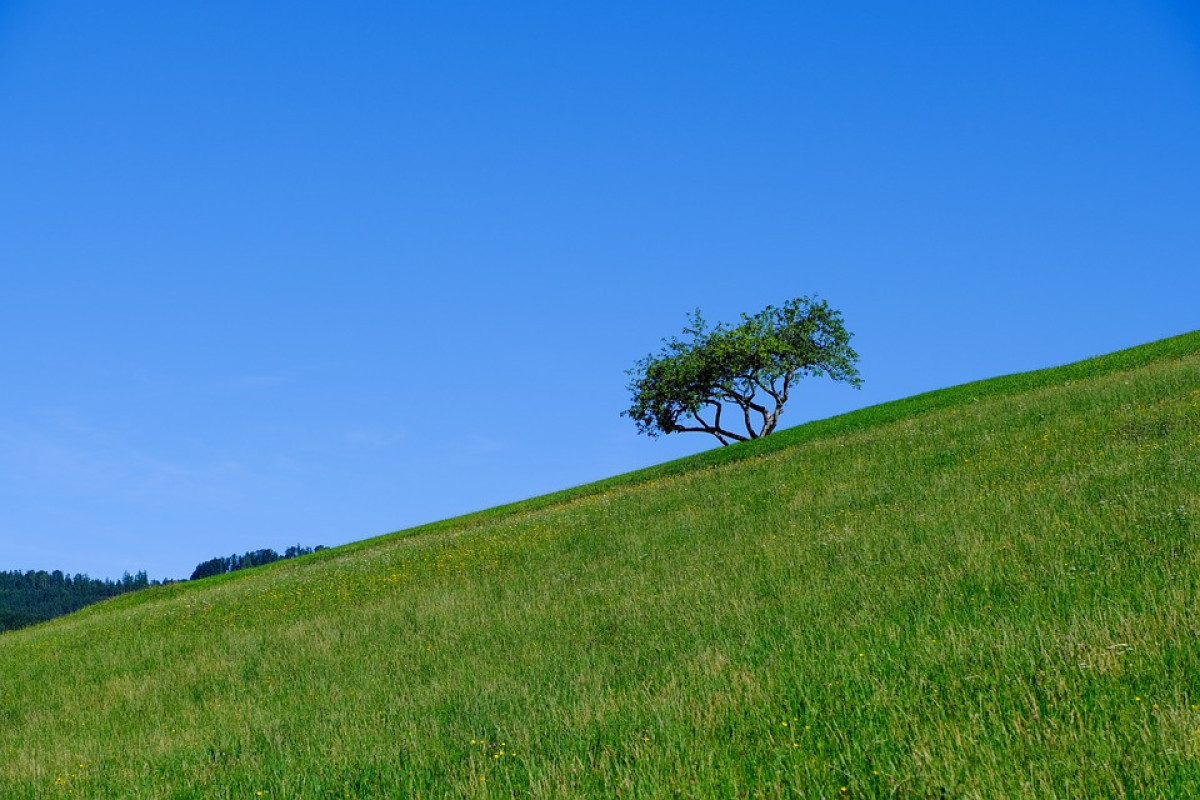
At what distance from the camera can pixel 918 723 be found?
17.5ft

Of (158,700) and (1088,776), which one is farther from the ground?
(158,700)

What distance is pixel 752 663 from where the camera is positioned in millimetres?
7340

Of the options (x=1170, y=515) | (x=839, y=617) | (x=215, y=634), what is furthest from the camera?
(x=215, y=634)

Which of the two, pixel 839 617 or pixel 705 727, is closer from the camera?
pixel 705 727

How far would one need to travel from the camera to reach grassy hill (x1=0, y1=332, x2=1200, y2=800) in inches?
201

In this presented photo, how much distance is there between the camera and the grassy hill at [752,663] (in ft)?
16.8

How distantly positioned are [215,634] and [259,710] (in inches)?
360

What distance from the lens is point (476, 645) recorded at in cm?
1117

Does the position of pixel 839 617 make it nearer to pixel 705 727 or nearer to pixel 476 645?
pixel 705 727

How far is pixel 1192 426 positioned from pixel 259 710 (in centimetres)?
1563

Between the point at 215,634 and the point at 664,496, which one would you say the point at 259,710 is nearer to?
the point at 215,634

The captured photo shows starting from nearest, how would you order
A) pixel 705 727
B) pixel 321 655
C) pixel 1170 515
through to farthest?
pixel 705 727 → pixel 1170 515 → pixel 321 655

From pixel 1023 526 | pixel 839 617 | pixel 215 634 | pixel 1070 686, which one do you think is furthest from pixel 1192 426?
pixel 215 634

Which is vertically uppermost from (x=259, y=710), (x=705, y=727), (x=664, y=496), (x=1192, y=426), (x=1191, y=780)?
(x=664, y=496)
